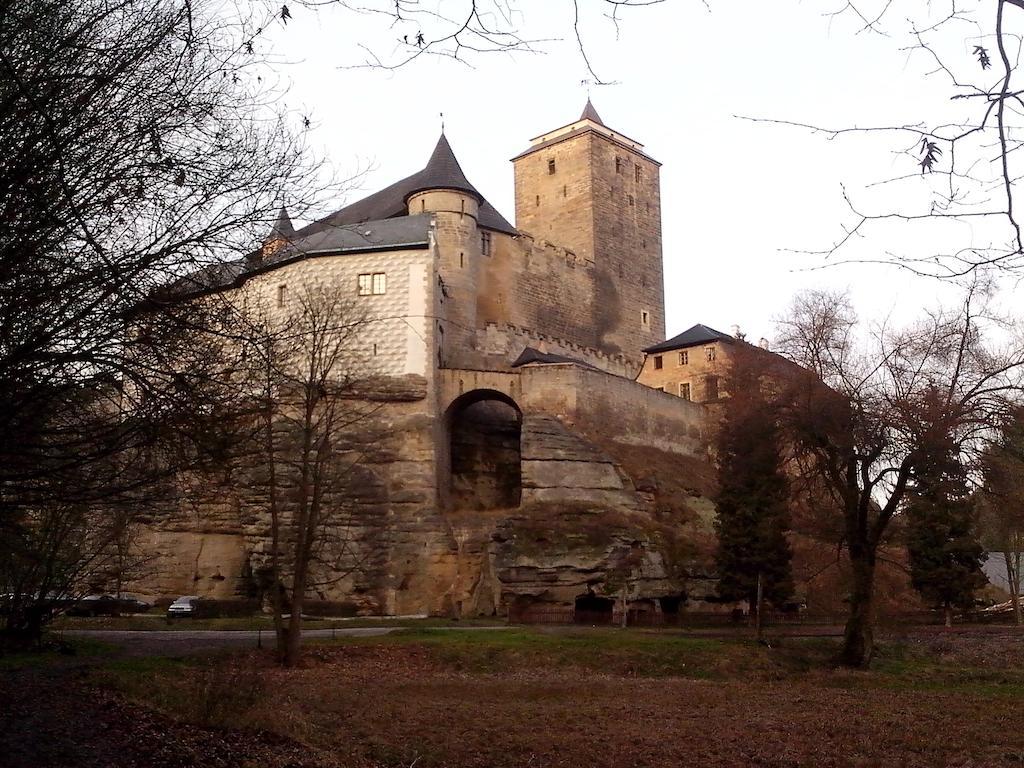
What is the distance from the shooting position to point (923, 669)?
843 inches

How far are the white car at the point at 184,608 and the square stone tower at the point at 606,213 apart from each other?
2825cm

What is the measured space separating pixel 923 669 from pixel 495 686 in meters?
9.38

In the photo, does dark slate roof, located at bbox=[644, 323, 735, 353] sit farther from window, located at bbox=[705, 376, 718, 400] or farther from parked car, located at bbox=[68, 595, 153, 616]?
parked car, located at bbox=[68, 595, 153, 616]

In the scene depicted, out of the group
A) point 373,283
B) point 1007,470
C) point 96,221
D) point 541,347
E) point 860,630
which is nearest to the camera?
point 96,221

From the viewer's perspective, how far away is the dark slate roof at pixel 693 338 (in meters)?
A: 51.7

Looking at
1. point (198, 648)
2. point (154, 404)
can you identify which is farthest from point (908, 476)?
point (154, 404)

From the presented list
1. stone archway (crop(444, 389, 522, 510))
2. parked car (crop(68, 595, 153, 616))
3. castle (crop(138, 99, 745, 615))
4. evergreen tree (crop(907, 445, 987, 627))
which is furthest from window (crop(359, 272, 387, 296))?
evergreen tree (crop(907, 445, 987, 627))

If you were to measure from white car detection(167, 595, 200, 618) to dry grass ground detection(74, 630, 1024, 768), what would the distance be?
10.4 meters

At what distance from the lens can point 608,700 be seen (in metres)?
16.5

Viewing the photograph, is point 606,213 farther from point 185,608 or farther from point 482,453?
point 185,608

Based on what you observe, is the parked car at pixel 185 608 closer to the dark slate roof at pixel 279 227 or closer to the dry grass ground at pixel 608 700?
the dry grass ground at pixel 608 700

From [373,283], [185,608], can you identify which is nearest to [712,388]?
[373,283]

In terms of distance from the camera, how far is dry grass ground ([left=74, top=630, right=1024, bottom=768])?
38.9 ft

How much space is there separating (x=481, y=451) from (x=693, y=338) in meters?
15.6
